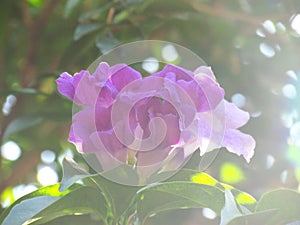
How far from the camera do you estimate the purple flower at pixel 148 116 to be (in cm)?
86

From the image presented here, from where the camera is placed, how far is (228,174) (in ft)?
6.82

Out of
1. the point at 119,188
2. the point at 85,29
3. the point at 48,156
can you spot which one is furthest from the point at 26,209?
the point at 48,156

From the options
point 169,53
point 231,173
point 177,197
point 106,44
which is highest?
point 177,197

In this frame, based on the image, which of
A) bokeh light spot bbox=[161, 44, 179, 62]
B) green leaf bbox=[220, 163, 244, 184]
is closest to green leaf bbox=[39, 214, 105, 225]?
green leaf bbox=[220, 163, 244, 184]

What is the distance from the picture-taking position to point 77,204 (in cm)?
91

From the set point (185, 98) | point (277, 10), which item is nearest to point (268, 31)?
point (277, 10)

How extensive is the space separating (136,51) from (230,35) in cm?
31

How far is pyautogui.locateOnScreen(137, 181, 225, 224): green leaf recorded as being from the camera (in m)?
0.85

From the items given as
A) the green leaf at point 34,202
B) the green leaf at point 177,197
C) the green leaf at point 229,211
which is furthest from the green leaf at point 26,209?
the green leaf at point 229,211

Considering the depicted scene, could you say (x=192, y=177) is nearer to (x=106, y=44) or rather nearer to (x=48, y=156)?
(x=106, y=44)

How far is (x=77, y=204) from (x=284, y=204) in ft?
0.96

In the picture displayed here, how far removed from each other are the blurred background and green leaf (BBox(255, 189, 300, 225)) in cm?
98

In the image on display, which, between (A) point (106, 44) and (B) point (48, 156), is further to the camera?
(B) point (48, 156)

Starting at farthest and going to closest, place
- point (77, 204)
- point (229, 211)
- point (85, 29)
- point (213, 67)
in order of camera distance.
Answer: point (213, 67) → point (85, 29) → point (77, 204) → point (229, 211)
